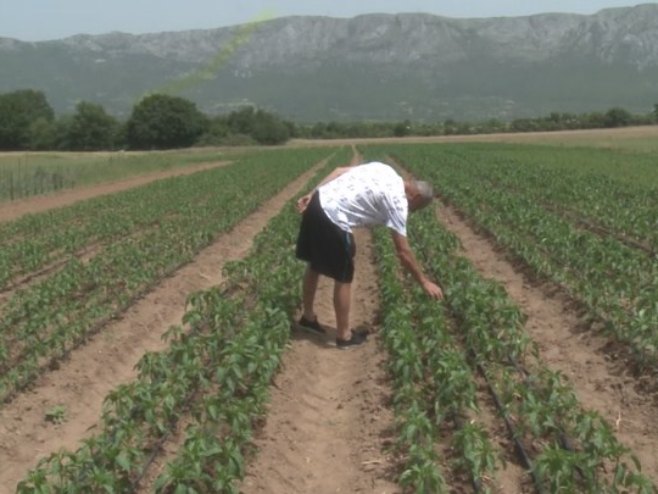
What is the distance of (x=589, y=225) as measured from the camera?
13930 mm

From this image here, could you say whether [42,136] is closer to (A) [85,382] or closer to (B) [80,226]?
→ (B) [80,226]

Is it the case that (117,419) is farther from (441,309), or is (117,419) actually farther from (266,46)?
(266,46)

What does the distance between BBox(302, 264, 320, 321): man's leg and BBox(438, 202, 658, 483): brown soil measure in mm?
1914

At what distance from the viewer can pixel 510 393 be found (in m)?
5.66

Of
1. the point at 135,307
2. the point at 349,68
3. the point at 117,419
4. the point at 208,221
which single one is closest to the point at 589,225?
the point at 208,221

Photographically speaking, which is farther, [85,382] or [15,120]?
[15,120]

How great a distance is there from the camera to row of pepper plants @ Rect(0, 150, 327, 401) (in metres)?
7.30

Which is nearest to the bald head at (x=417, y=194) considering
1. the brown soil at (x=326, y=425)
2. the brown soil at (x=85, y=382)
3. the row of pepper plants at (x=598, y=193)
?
the brown soil at (x=326, y=425)

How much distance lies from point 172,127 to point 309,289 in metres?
76.7

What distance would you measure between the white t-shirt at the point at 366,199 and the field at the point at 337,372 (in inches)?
30.6

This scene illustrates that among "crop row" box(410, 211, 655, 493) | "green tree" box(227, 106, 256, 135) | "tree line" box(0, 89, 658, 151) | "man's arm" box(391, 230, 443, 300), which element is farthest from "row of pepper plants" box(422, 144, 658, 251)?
"green tree" box(227, 106, 256, 135)

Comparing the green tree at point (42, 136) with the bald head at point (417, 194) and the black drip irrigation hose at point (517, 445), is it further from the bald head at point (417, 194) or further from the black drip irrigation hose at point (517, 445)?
the black drip irrigation hose at point (517, 445)

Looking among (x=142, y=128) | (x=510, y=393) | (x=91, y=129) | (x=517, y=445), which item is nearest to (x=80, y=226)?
(x=510, y=393)

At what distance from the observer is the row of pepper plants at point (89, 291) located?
7.30 m
